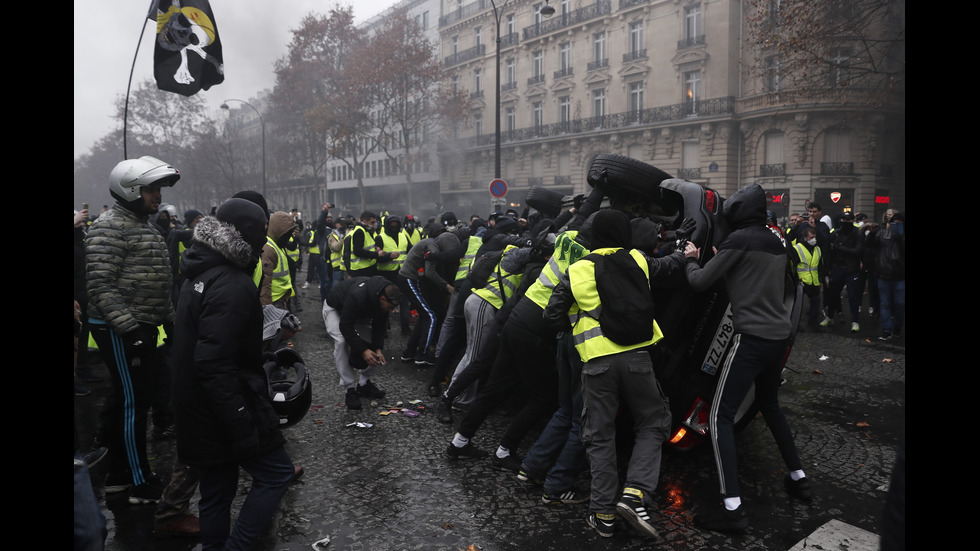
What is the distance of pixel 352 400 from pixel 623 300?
3310 mm

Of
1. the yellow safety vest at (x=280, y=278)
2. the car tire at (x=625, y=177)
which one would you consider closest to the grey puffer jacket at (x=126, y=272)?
the yellow safety vest at (x=280, y=278)

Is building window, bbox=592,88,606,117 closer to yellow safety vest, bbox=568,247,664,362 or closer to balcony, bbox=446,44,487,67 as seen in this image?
balcony, bbox=446,44,487,67

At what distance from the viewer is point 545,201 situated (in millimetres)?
6723

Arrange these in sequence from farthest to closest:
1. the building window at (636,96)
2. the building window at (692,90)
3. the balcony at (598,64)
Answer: the balcony at (598,64), the building window at (636,96), the building window at (692,90)

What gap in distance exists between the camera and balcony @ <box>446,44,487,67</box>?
1759 inches

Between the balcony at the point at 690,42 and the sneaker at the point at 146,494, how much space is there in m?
32.3

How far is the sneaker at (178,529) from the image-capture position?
3529mm

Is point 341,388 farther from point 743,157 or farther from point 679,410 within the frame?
point 743,157

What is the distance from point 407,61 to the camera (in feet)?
132

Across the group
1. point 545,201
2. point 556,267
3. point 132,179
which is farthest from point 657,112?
point 132,179

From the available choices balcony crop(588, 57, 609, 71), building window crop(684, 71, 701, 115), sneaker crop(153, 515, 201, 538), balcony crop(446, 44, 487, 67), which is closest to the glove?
sneaker crop(153, 515, 201, 538)

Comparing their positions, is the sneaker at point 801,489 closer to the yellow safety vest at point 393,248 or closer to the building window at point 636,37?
the yellow safety vest at point 393,248
